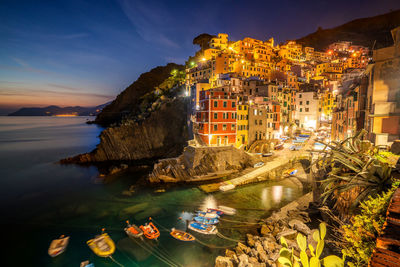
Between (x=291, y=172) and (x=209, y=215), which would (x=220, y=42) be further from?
(x=209, y=215)

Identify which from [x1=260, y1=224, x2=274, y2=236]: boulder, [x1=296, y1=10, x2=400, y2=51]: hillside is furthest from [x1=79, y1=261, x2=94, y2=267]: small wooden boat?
[x1=296, y1=10, x2=400, y2=51]: hillside

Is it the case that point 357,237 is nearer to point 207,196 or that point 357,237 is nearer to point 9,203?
point 207,196

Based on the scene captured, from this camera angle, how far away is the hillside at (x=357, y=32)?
12988cm

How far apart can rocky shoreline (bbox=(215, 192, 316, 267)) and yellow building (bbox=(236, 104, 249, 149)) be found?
1976 centimetres

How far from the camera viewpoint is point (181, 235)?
747 inches

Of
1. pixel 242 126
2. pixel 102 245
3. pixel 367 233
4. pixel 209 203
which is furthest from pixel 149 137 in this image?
pixel 367 233

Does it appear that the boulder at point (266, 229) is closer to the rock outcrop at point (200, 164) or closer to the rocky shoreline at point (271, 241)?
the rocky shoreline at point (271, 241)

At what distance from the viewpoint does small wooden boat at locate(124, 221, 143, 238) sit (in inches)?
756

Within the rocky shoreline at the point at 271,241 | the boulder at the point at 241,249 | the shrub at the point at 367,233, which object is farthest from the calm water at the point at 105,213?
the shrub at the point at 367,233

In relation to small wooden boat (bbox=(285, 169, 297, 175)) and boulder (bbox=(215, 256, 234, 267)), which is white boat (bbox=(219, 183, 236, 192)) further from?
boulder (bbox=(215, 256, 234, 267))

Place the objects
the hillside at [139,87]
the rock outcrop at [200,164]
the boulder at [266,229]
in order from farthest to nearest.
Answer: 1. the hillside at [139,87]
2. the rock outcrop at [200,164]
3. the boulder at [266,229]

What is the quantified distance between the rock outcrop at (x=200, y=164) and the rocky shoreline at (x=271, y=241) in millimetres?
14854

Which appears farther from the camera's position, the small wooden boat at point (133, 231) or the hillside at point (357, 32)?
the hillside at point (357, 32)

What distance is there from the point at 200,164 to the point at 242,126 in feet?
43.4
